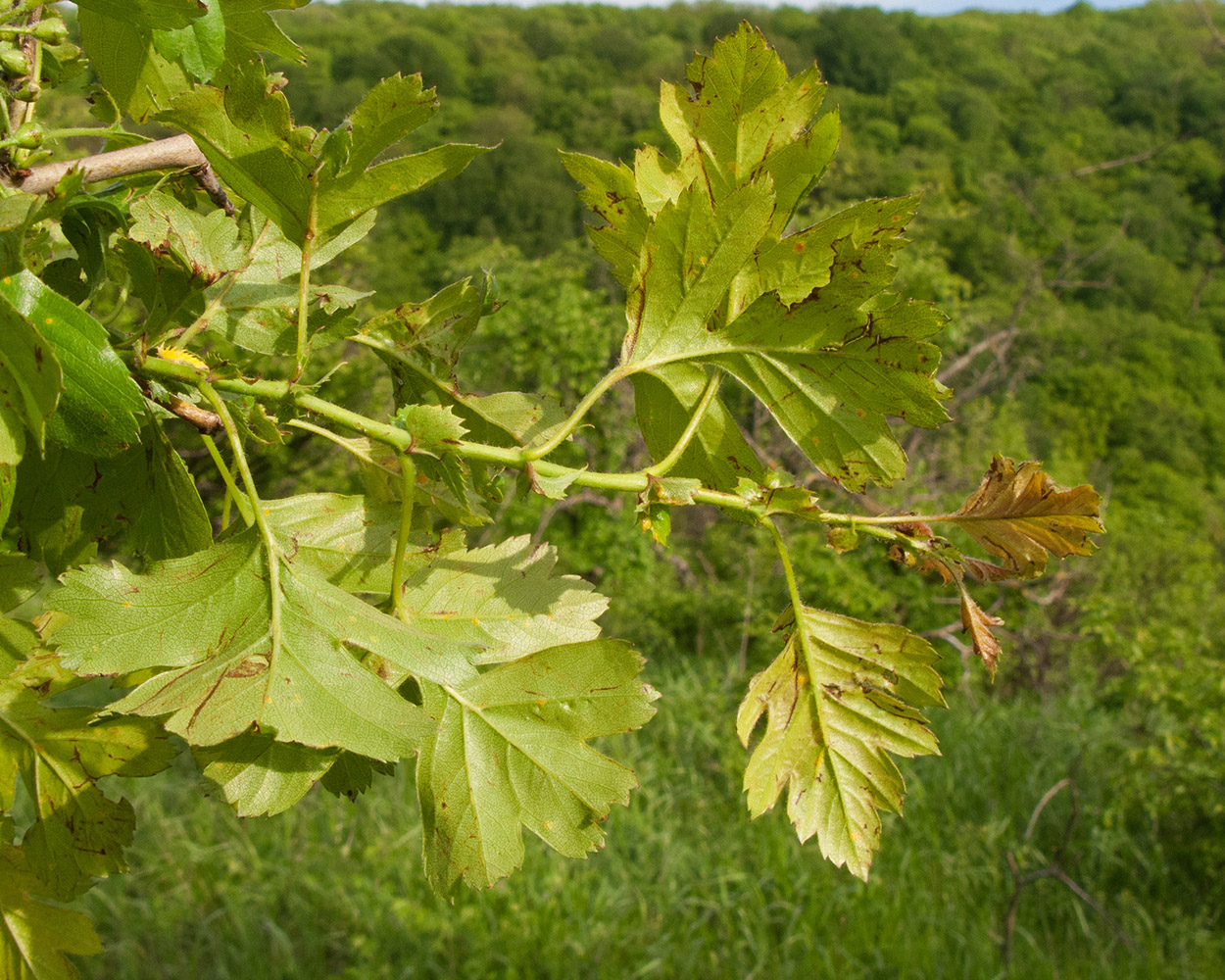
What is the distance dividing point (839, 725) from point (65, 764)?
1.45 ft

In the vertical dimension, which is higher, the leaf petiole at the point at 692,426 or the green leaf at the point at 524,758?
the leaf petiole at the point at 692,426

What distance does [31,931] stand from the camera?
0.54m

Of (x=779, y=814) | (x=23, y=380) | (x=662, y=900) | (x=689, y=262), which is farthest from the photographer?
(x=779, y=814)

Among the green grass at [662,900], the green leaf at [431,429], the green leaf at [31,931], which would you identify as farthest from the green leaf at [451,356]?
the green grass at [662,900]

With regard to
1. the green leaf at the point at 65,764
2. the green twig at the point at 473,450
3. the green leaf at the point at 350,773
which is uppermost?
the green twig at the point at 473,450

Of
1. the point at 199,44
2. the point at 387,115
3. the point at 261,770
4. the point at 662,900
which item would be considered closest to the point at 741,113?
the point at 387,115

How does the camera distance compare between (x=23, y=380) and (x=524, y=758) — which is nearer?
(x=23, y=380)

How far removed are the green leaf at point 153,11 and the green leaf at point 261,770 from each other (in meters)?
0.35

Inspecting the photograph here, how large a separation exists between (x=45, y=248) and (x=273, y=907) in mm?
2961

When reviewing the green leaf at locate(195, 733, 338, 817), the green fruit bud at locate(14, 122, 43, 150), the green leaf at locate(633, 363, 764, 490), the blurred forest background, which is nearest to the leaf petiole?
the green leaf at locate(633, 363, 764, 490)

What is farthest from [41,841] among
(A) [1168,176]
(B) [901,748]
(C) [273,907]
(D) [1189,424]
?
(A) [1168,176]

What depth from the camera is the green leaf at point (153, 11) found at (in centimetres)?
42

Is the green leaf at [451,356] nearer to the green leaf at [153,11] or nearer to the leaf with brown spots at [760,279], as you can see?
the leaf with brown spots at [760,279]

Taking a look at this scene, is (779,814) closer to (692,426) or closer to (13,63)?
(692,426)
